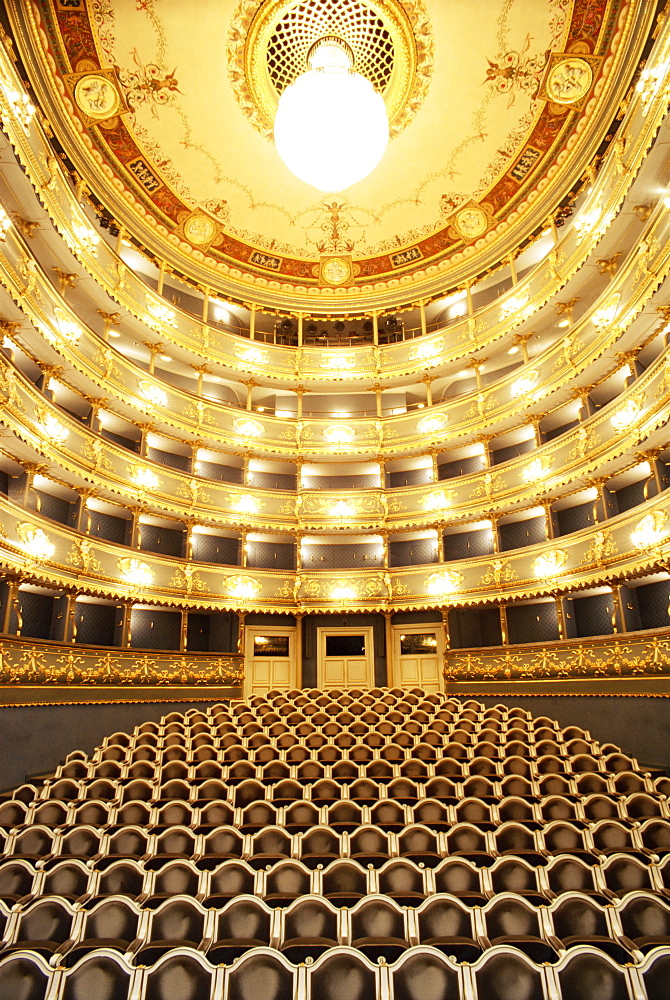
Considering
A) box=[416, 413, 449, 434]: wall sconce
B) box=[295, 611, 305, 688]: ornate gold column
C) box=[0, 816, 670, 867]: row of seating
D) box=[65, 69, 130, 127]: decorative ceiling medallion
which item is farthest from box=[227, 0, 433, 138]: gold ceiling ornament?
box=[0, 816, 670, 867]: row of seating

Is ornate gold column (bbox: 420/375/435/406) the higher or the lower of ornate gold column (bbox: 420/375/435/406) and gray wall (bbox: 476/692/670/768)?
the higher

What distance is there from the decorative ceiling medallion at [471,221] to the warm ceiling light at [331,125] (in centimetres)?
412

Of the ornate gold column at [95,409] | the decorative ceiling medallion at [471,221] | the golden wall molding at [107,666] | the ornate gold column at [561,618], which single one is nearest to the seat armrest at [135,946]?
the golden wall molding at [107,666]

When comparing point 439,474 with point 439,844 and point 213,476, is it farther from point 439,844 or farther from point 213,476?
point 439,844

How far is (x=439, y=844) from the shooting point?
450 cm

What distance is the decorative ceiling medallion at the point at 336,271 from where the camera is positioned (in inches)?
632

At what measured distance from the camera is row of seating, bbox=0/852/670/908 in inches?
152

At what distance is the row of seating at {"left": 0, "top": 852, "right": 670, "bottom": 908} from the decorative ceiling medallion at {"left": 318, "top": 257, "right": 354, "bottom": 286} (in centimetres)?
1514

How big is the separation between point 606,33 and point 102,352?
450 inches

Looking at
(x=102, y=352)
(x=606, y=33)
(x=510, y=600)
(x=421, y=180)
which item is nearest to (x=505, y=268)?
(x=421, y=180)

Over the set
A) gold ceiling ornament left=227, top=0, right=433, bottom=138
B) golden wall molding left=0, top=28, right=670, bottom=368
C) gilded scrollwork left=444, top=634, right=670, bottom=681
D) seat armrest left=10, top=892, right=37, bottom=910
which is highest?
gold ceiling ornament left=227, top=0, right=433, bottom=138

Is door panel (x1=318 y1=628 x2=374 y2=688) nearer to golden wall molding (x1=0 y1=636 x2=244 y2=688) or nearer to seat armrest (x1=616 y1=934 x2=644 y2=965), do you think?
golden wall molding (x1=0 y1=636 x2=244 y2=688)

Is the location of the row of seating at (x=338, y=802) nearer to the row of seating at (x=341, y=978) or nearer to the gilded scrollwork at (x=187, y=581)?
the row of seating at (x=341, y=978)

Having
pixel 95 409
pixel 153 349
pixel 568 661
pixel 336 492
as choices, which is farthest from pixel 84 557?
pixel 568 661
